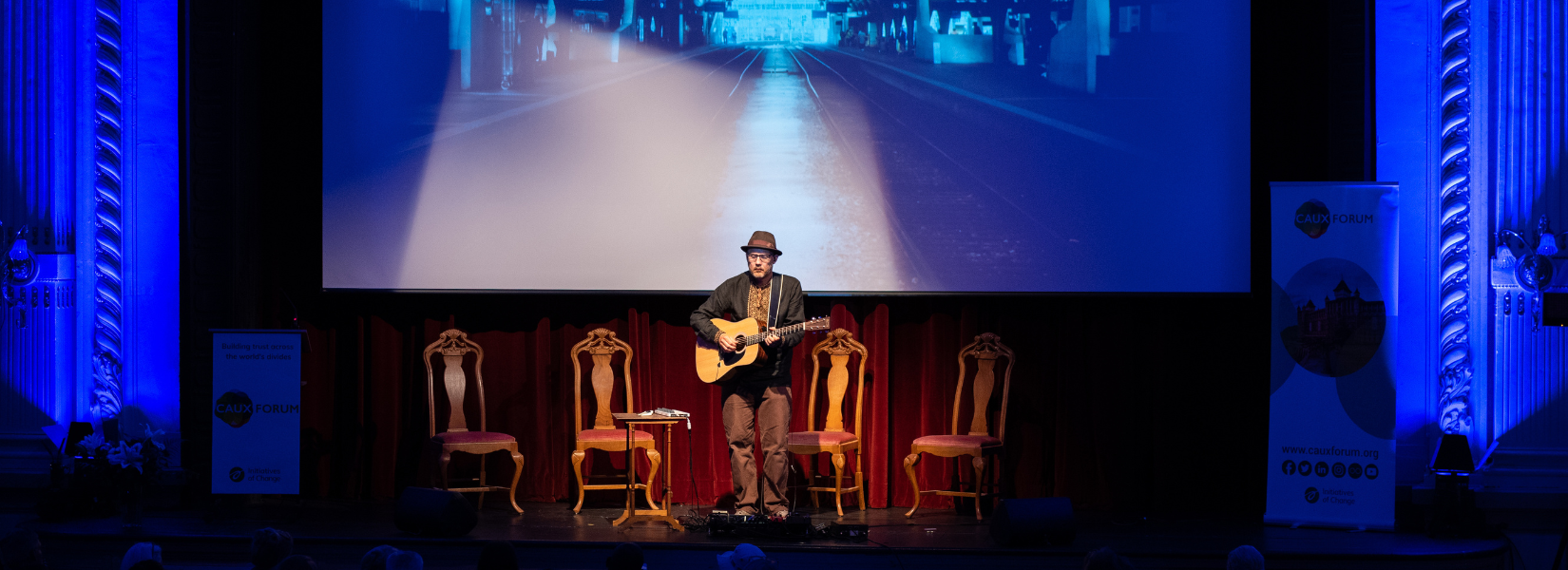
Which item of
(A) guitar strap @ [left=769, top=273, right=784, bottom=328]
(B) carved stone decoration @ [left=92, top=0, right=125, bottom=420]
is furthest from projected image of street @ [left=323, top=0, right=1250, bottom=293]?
(B) carved stone decoration @ [left=92, top=0, right=125, bottom=420]

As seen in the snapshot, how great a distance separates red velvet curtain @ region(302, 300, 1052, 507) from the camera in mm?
6594

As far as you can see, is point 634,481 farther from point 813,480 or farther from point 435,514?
point 813,480

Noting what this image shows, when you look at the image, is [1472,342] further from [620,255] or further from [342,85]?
[342,85]

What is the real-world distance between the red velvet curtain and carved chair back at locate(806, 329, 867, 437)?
6.5 inches

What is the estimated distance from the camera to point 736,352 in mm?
5551

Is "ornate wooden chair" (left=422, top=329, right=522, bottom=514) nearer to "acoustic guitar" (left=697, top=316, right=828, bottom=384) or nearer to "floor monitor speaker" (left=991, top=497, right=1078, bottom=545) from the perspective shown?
"acoustic guitar" (left=697, top=316, right=828, bottom=384)

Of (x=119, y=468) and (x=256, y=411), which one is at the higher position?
(x=256, y=411)

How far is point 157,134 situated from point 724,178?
121 inches

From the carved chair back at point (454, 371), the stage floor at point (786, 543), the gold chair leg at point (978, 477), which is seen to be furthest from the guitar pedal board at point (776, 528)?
the carved chair back at point (454, 371)

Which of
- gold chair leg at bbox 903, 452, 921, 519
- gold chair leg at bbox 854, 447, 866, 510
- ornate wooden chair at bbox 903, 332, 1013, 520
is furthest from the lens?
gold chair leg at bbox 854, 447, 866, 510

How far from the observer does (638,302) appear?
22.1ft

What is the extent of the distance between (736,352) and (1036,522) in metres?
1.53

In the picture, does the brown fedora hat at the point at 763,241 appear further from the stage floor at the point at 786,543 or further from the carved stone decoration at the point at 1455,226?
the carved stone decoration at the point at 1455,226

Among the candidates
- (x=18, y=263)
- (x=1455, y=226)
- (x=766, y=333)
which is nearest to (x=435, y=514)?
(x=766, y=333)
